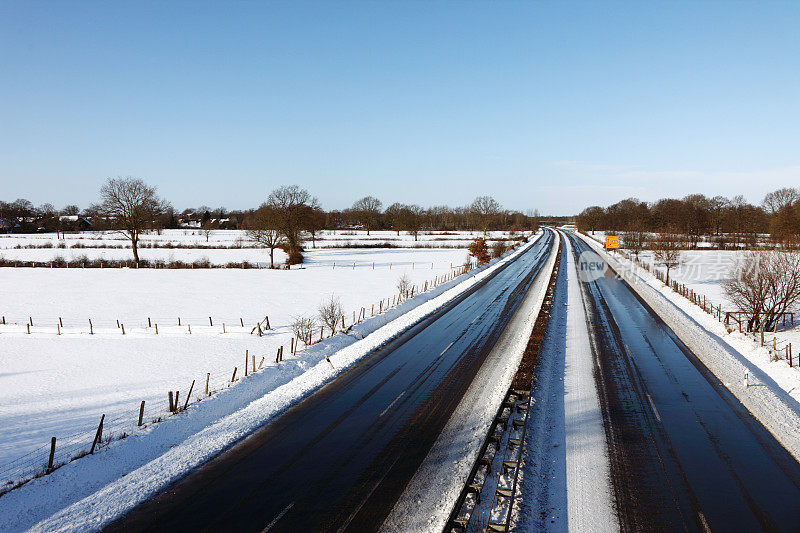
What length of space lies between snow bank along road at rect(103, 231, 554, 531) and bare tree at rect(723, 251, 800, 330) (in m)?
18.5

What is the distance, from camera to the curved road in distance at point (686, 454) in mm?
9156

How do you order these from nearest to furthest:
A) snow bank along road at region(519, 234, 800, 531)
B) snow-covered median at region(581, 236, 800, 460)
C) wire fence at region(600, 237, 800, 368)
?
1. snow bank along road at region(519, 234, 800, 531)
2. snow-covered median at region(581, 236, 800, 460)
3. wire fence at region(600, 237, 800, 368)

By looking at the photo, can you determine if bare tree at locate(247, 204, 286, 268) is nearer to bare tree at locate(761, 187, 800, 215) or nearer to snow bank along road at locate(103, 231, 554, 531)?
snow bank along road at locate(103, 231, 554, 531)

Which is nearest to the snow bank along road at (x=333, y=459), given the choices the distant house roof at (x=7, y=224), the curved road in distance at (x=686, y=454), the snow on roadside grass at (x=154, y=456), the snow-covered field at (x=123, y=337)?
the snow on roadside grass at (x=154, y=456)

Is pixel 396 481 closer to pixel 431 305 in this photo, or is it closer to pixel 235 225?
pixel 431 305

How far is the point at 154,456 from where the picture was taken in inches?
469

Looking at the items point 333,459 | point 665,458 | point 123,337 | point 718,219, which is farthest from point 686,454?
point 718,219

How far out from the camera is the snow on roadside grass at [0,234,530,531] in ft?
31.1

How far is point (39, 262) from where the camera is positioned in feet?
208

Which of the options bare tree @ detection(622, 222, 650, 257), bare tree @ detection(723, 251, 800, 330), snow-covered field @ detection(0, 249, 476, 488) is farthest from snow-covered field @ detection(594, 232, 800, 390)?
snow-covered field @ detection(0, 249, 476, 488)

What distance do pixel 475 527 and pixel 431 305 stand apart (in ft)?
80.5

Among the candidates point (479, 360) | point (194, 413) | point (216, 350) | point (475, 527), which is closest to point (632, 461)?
point (475, 527)

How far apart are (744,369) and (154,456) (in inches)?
891

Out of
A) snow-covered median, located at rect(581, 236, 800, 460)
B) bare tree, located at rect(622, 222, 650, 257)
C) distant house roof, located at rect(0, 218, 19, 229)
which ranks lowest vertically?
snow-covered median, located at rect(581, 236, 800, 460)
